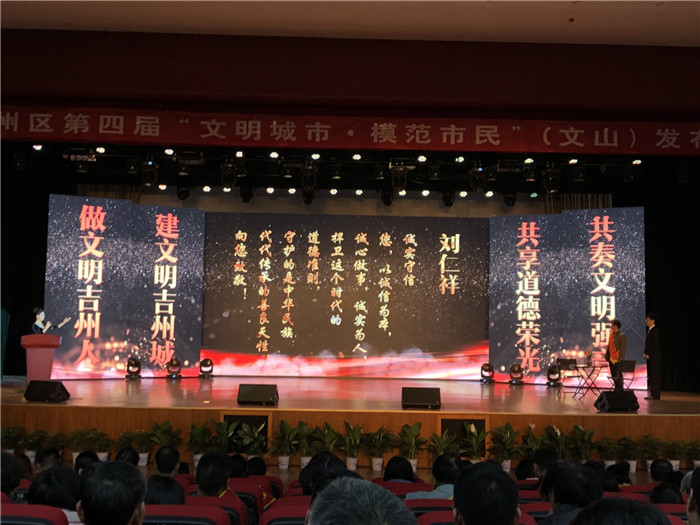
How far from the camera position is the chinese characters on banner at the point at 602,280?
10.9 meters

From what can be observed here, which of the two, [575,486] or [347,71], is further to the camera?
[347,71]

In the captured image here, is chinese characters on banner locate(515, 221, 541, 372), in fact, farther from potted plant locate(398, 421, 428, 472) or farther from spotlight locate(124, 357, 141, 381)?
spotlight locate(124, 357, 141, 381)

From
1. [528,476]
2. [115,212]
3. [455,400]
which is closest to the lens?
[528,476]

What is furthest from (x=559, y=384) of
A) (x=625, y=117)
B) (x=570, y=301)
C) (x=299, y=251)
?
(x=625, y=117)

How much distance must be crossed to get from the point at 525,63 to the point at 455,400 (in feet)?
14.3

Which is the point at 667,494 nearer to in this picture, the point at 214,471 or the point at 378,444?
the point at 214,471

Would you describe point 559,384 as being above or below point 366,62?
below

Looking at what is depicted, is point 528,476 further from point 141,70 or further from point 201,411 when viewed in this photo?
point 141,70

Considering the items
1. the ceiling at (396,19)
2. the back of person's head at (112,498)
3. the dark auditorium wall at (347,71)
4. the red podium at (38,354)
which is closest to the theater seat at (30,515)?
the back of person's head at (112,498)

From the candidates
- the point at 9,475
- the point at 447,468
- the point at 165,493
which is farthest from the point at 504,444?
the point at 9,475

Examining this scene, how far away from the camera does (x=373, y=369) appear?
39.3ft

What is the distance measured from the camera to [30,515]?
218 centimetres

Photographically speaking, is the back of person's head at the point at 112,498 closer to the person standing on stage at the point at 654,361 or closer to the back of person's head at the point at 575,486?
the back of person's head at the point at 575,486

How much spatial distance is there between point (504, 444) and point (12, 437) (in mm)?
4265
